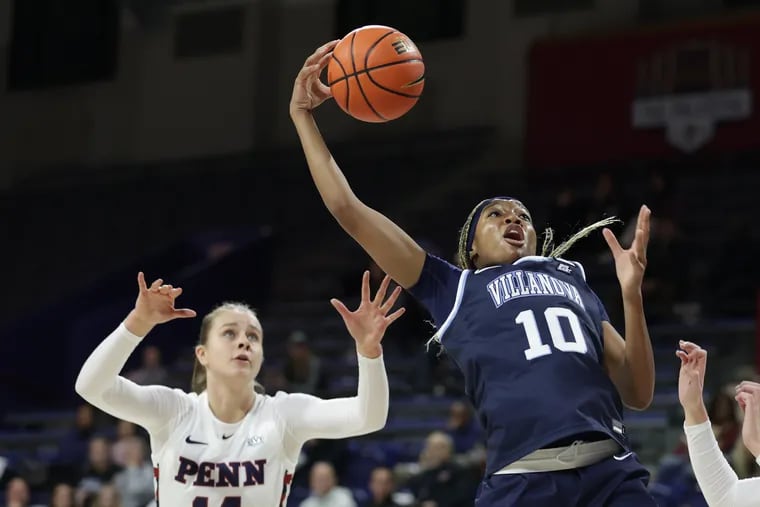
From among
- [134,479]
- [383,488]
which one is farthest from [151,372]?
[383,488]

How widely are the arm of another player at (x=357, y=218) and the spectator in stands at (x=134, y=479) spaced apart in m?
6.75

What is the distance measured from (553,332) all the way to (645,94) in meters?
13.3

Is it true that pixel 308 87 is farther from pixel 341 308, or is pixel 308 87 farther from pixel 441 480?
pixel 441 480

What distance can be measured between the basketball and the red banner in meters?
11.9

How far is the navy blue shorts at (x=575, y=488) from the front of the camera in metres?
4.02

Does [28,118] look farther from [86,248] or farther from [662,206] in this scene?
[662,206]

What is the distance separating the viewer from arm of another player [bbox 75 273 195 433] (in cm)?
482

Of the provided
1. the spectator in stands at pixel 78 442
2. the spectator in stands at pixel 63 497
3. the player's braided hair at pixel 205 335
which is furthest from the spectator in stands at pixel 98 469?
the player's braided hair at pixel 205 335

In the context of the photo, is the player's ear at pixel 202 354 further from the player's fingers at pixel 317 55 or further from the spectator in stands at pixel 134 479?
the spectator in stands at pixel 134 479

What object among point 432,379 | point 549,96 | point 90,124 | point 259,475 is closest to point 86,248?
point 90,124

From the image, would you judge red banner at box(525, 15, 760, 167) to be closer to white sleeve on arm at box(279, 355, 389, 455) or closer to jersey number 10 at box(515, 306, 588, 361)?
white sleeve on arm at box(279, 355, 389, 455)

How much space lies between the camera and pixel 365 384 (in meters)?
4.77

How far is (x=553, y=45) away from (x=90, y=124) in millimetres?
7714

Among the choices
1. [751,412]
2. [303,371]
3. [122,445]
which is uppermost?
[751,412]
